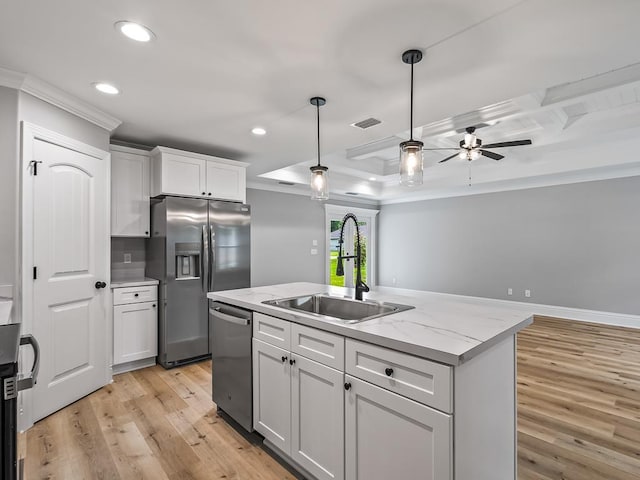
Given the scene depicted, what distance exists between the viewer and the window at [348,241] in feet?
23.0

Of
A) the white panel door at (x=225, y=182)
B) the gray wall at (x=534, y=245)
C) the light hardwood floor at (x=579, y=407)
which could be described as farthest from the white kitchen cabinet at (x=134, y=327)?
the gray wall at (x=534, y=245)

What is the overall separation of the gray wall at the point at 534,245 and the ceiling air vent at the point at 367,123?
13.9 ft

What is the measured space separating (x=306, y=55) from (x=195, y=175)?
7.06 feet

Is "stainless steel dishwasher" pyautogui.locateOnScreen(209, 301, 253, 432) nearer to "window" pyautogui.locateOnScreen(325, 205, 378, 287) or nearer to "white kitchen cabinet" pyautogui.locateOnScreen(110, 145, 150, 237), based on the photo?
"white kitchen cabinet" pyautogui.locateOnScreen(110, 145, 150, 237)

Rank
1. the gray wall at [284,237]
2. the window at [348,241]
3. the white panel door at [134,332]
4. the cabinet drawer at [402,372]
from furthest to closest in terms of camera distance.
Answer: the window at [348,241] → the gray wall at [284,237] → the white panel door at [134,332] → the cabinet drawer at [402,372]

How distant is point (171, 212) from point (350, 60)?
2.32 metres

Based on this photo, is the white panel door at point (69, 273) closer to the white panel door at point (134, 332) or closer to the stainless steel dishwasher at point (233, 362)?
the white panel door at point (134, 332)

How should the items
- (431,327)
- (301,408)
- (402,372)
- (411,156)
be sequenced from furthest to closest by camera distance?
1. (411,156)
2. (301,408)
3. (431,327)
4. (402,372)

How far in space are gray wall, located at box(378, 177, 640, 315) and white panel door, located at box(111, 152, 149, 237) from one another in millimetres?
5740

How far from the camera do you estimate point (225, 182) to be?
389 cm

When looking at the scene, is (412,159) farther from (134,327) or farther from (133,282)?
(134,327)

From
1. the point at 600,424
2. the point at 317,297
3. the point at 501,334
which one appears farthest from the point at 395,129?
the point at 600,424

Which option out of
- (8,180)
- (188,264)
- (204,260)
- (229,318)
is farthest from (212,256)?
(8,180)

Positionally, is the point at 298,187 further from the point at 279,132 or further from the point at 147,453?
the point at 147,453
